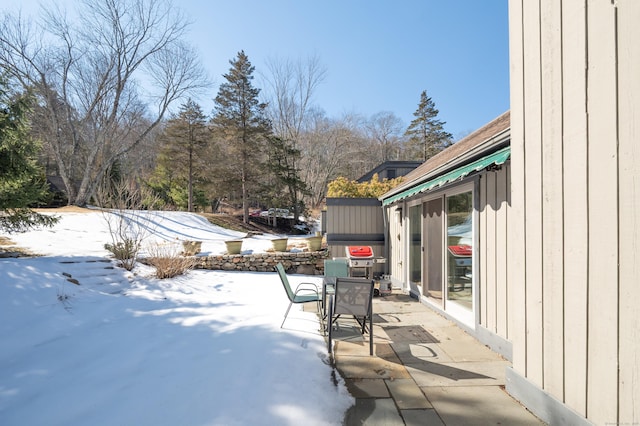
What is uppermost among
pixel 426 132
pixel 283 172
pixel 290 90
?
pixel 290 90

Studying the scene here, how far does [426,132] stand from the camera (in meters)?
32.0

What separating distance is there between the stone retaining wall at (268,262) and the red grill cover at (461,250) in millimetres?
5312

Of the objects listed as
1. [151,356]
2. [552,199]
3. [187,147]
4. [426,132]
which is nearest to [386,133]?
[426,132]

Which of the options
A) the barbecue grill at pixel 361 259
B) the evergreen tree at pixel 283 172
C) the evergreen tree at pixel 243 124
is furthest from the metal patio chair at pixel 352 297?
the evergreen tree at pixel 243 124

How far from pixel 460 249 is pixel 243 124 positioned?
839 inches

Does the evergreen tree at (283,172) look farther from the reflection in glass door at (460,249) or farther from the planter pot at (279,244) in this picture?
the reflection in glass door at (460,249)

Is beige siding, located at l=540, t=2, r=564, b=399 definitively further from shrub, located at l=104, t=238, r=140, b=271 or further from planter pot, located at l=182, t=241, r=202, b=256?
planter pot, located at l=182, t=241, r=202, b=256

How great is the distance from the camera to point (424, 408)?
2.45m

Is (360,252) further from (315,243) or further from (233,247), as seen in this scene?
(233,247)

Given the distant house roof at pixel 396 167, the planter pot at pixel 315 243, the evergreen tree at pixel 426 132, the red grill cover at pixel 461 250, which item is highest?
the evergreen tree at pixel 426 132

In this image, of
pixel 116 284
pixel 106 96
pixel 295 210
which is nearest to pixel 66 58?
pixel 106 96

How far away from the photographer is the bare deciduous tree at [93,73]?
1770cm

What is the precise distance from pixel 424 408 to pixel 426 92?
35358 millimetres

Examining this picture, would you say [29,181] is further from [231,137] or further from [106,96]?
[106,96]
